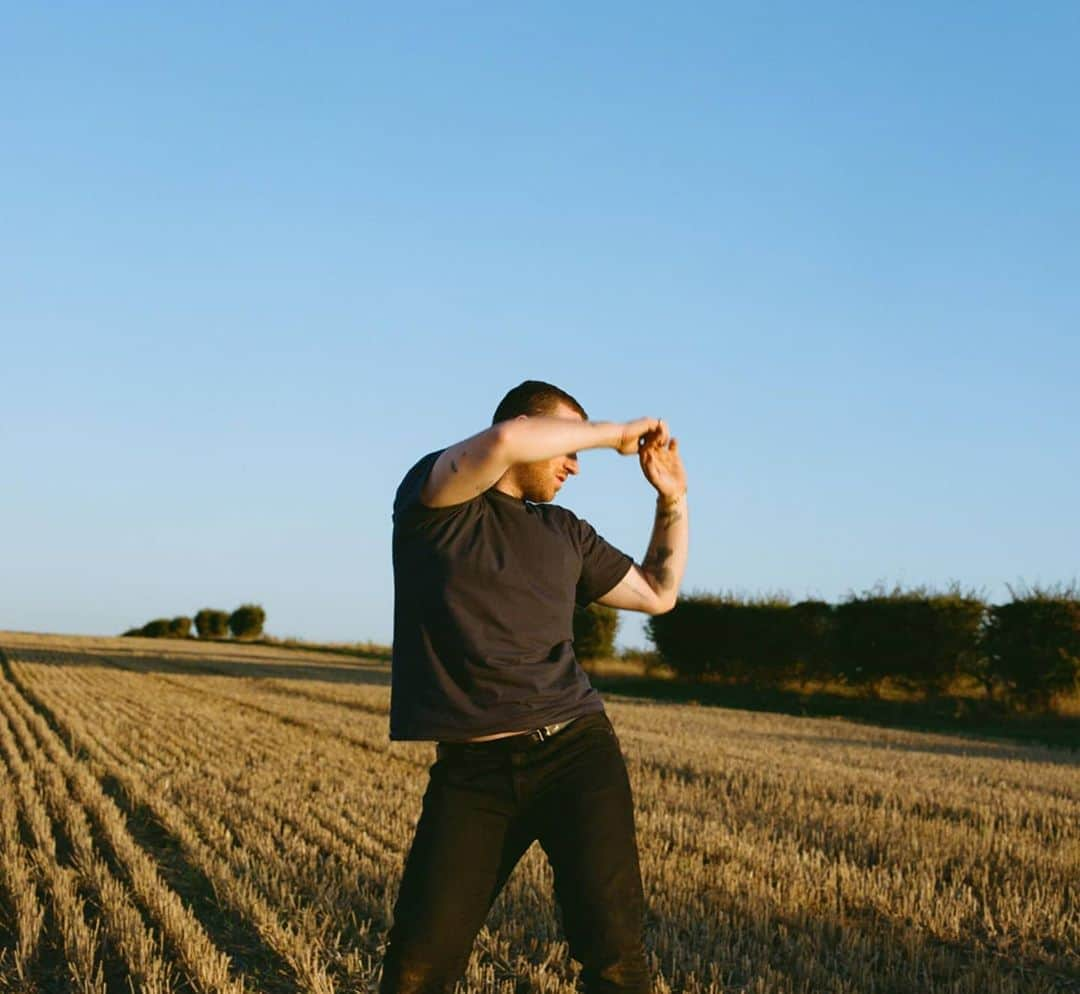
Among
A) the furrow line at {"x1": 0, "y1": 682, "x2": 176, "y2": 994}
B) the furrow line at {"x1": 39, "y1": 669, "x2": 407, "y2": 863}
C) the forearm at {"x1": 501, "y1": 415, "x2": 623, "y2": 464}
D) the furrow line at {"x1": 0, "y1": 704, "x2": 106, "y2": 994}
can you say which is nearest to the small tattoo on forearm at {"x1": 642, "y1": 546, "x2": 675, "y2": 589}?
the forearm at {"x1": 501, "y1": 415, "x2": 623, "y2": 464}

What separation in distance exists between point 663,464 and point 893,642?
26.1 m

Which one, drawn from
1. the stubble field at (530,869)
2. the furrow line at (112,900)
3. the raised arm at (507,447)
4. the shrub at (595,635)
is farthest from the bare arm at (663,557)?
the shrub at (595,635)

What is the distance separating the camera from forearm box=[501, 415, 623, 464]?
3240 millimetres

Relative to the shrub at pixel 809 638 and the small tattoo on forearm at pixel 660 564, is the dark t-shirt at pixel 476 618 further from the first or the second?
the shrub at pixel 809 638

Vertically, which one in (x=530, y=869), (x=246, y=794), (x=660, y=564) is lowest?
(x=246, y=794)

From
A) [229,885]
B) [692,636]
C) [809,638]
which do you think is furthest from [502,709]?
[692,636]

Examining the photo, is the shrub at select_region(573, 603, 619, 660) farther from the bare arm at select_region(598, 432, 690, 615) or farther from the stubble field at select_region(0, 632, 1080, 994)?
the bare arm at select_region(598, 432, 690, 615)

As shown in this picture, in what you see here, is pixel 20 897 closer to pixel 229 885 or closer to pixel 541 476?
pixel 229 885

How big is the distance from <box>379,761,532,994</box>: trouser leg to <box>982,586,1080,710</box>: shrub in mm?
24306

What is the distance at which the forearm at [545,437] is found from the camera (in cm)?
324

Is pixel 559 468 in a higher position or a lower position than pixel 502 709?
higher

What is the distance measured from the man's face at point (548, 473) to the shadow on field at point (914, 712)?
1693 cm

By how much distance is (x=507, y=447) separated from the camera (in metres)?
3.24

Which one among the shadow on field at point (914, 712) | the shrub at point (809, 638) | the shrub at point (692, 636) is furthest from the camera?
the shrub at point (692, 636)
